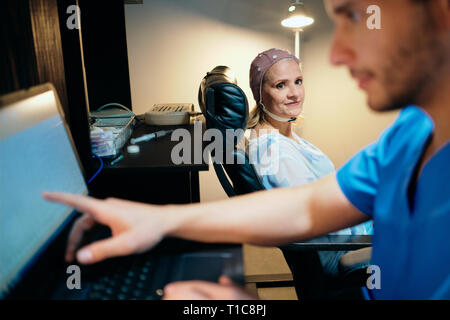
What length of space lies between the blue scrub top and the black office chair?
8.5 inches

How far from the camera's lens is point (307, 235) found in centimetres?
79

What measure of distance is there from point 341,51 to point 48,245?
0.53 metres

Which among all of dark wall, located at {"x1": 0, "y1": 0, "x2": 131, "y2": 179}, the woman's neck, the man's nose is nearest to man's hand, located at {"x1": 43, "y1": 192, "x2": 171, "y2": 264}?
dark wall, located at {"x1": 0, "y1": 0, "x2": 131, "y2": 179}

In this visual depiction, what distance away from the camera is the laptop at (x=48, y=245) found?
1.55 feet

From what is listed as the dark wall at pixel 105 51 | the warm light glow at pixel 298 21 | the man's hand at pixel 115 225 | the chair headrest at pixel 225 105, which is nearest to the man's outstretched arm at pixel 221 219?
the man's hand at pixel 115 225

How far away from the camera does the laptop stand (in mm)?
472

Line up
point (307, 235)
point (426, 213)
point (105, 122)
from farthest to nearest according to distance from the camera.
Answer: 1. point (105, 122)
2. point (307, 235)
3. point (426, 213)

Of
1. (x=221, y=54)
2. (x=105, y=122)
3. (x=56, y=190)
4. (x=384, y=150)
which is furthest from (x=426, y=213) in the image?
(x=221, y=54)

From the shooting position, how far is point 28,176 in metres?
0.51

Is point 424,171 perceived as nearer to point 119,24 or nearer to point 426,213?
point 426,213

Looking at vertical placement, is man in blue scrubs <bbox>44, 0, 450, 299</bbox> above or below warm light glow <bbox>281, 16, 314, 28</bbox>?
below

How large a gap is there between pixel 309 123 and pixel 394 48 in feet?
8.91
